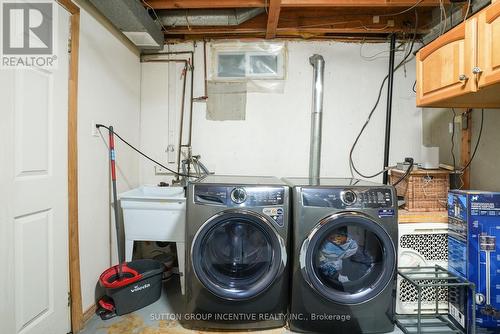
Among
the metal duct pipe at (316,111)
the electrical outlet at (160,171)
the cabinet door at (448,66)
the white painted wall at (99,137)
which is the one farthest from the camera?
the electrical outlet at (160,171)

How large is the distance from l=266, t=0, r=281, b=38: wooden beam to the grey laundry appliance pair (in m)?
1.46

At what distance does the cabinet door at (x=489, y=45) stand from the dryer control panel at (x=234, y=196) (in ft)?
4.29

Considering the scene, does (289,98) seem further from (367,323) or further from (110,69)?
(367,323)

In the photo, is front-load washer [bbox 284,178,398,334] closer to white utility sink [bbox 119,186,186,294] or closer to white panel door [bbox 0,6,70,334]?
white utility sink [bbox 119,186,186,294]

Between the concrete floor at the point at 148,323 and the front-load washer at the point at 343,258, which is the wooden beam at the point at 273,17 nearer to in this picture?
the front-load washer at the point at 343,258

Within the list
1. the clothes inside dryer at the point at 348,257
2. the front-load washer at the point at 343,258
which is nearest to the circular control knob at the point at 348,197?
the front-load washer at the point at 343,258

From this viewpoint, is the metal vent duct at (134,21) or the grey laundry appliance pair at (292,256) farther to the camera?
the metal vent duct at (134,21)

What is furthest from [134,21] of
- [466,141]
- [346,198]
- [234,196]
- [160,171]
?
[466,141]

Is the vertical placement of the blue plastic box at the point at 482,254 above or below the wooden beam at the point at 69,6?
below

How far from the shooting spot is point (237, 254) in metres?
1.71

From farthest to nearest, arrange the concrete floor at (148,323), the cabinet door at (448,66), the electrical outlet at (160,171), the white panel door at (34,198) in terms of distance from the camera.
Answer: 1. the electrical outlet at (160,171)
2. the concrete floor at (148,323)
3. the cabinet door at (448,66)
4. the white panel door at (34,198)

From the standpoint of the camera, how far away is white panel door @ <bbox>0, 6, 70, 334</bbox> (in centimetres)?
127

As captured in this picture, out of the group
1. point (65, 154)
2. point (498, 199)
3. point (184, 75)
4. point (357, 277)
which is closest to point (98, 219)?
point (65, 154)

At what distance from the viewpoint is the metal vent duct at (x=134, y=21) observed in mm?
1873
